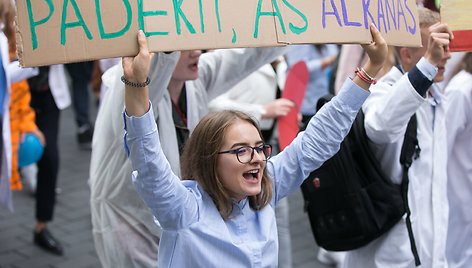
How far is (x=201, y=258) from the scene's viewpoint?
2.09m

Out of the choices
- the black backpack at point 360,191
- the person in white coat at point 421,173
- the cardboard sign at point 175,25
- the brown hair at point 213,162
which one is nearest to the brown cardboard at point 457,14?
the person in white coat at point 421,173

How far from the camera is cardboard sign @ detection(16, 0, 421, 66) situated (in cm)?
184

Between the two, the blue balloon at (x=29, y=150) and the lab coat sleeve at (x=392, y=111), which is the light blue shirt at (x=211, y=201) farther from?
the blue balloon at (x=29, y=150)

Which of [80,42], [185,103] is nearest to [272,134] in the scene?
[185,103]

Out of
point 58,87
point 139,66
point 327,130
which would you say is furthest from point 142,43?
point 58,87

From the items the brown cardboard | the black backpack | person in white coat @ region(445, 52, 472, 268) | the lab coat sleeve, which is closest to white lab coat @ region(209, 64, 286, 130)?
person in white coat @ region(445, 52, 472, 268)

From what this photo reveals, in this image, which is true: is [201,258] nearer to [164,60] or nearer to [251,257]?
[251,257]

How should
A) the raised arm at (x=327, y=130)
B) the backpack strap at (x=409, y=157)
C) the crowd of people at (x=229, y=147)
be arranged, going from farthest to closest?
the backpack strap at (x=409, y=157)
the raised arm at (x=327, y=130)
the crowd of people at (x=229, y=147)

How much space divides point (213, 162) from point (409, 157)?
123cm

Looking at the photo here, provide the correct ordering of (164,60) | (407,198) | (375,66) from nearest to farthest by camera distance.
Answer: (375,66) < (164,60) < (407,198)

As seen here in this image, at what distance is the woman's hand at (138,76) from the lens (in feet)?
6.06

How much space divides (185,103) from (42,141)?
2.08m

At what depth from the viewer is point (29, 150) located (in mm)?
4742

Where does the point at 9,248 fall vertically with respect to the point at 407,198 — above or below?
below
